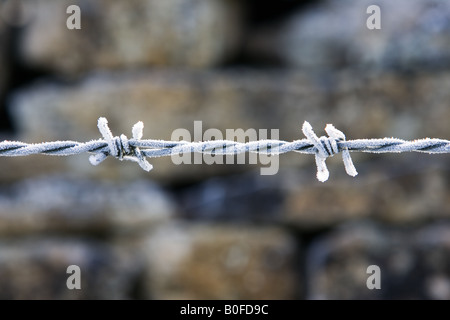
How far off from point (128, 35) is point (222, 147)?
6.69 feet

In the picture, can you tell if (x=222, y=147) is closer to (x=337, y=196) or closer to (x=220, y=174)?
(x=337, y=196)

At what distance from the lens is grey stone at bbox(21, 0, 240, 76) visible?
2998 mm

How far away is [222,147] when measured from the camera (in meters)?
1.18

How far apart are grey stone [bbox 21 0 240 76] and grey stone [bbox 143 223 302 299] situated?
3.28 ft

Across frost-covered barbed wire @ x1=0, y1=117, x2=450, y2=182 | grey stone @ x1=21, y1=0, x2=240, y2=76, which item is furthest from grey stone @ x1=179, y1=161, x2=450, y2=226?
frost-covered barbed wire @ x1=0, y1=117, x2=450, y2=182

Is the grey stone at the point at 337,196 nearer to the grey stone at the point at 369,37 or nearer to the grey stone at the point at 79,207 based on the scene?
the grey stone at the point at 79,207

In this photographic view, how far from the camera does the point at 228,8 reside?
3.22 metres

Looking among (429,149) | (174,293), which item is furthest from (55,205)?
(429,149)

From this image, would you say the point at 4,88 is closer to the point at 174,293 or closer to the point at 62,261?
the point at 62,261

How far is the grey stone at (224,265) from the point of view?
2.83 meters

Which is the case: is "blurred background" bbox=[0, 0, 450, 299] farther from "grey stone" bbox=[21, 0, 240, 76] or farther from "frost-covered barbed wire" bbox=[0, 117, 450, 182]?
"frost-covered barbed wire" bbox=[0, 117, 450, 182]

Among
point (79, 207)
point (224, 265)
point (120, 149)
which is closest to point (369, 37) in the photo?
point (224, 265)

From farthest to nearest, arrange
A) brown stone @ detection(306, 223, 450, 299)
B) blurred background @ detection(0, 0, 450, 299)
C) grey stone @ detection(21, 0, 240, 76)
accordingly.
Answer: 1. grey stone @ detection(21, 0, 240, 76)
2. blurred background @ detection(0, 0, 450, 299)
3. brown stone @ detection(306, 223, 450, 299)

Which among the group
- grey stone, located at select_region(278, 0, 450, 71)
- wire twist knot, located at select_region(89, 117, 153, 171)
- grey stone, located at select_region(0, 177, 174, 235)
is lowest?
wire twist knot, located at select_region(89, 117, 153, 171)
